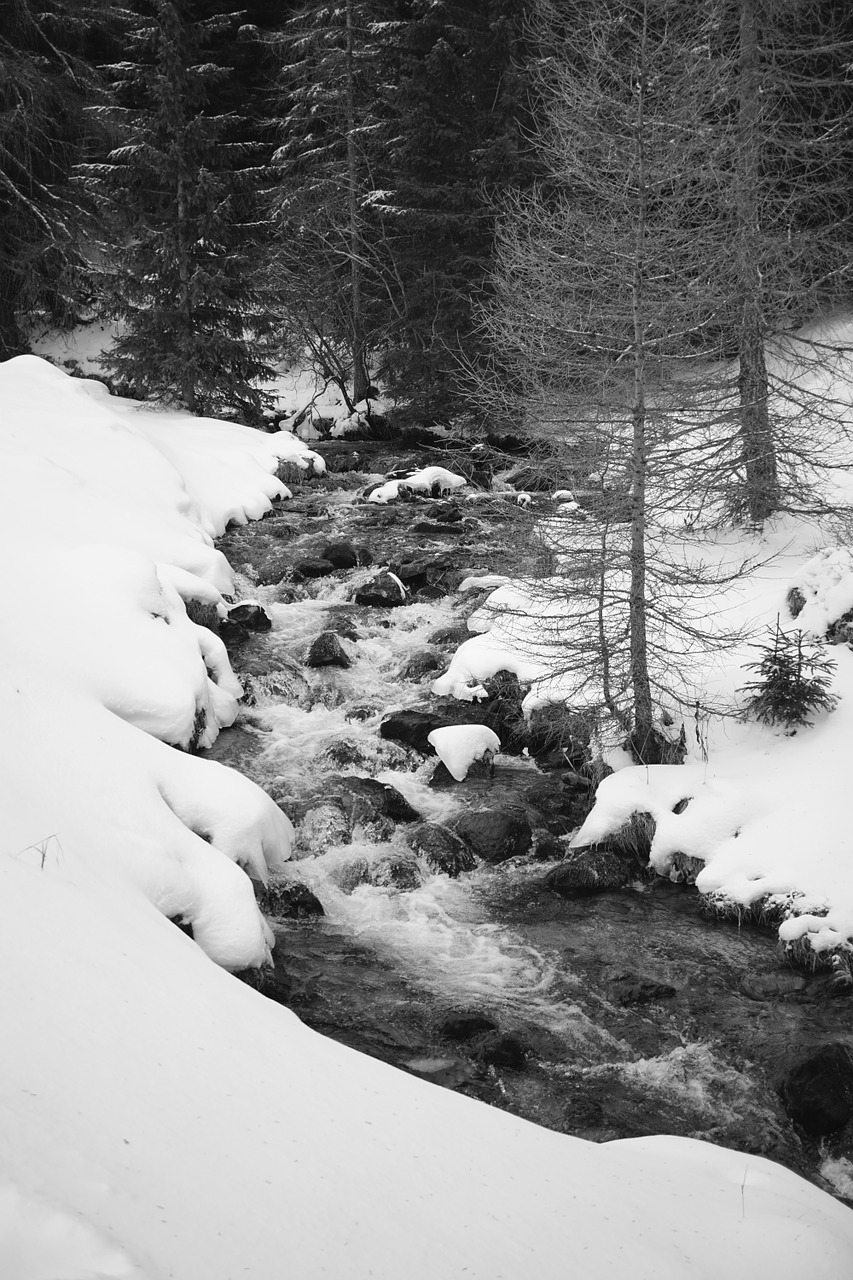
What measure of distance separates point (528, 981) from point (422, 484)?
13.8 m

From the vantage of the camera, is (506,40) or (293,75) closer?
(506,40)

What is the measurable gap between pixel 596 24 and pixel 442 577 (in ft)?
25.2

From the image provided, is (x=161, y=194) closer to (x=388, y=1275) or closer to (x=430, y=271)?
(x=430, y=271)

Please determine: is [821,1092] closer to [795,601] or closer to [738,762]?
[738,762]

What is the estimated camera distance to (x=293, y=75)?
25906 mm

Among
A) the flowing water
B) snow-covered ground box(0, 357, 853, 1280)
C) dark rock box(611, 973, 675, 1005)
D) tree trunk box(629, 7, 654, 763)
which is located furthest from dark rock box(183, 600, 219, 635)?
dark rock box(611, 973, 675, 1005)

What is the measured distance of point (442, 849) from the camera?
7.97 metres

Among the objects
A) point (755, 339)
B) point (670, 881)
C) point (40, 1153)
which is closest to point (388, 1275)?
point (40, 1153)

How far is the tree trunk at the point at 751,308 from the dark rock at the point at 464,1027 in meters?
5.95

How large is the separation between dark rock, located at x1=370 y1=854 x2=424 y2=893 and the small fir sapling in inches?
134

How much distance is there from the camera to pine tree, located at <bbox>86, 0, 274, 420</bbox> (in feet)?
67.2

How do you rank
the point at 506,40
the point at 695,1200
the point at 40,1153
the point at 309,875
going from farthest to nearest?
the point at 506,40 < the point at 309,875 < the point at 695,1200 < the point at 40,1153

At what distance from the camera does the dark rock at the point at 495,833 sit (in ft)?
26.5

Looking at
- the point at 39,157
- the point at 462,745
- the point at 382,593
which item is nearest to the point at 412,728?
the point at 462,745
